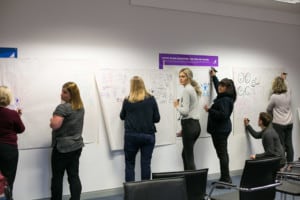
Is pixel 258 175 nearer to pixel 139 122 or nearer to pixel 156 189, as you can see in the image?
pixel 156 189

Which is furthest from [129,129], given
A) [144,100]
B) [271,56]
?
[271,56]

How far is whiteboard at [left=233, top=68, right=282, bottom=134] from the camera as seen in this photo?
545 centimetres

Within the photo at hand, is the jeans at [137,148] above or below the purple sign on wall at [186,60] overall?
below

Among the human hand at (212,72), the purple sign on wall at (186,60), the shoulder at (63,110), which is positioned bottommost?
the shoulder at (63,110)

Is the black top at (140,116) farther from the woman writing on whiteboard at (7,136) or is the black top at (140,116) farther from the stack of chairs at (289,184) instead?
the stack of chairs at (289,184)

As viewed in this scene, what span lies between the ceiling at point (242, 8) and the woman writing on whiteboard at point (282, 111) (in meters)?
1.15

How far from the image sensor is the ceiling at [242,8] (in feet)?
15.7

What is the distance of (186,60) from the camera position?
4.96m

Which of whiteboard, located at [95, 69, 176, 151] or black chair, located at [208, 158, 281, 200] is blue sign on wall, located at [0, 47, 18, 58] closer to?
whiteboard, located at [95, 69, 176, 151]

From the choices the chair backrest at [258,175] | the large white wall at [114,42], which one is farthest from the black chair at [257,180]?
the large white wall at [114,42]

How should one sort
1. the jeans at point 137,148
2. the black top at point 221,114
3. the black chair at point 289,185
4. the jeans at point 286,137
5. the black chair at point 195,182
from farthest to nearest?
the jeans at point 286,137 < the black top at point 221,114 < the jeans at point 137,148 < the black chair at point 289,185 < the black chair at point 195,182

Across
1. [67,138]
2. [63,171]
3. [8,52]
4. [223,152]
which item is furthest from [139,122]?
[8,52]

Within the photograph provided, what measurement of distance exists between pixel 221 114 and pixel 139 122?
3.75 ft

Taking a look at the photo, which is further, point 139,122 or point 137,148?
point 137,148
